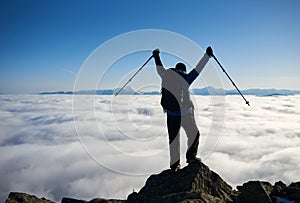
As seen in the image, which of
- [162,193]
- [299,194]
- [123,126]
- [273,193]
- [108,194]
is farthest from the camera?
[108,194]

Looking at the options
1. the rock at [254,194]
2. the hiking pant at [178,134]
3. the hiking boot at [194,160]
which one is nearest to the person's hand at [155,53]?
the hiking pant at [178,134]

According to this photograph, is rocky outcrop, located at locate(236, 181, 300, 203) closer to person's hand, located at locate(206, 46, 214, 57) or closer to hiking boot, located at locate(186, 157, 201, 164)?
hiking boot, located at locate(186, 157, 201, 164)

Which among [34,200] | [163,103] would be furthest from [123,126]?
[34,200]

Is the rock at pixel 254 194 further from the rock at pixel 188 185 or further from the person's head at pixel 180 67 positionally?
the person's head at pixel 180 67

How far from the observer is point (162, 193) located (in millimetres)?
7609

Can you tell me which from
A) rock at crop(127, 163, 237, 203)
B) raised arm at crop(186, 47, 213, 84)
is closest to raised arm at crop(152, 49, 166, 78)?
raised arm at crop(186, 47, 213, 84)

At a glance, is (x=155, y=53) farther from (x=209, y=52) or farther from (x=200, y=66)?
(x=209, y=52)

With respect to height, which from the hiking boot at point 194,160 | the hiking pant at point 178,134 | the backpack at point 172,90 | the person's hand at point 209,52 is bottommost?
the hiking boot at point 194,160

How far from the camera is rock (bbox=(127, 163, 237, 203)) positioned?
7.21 meters

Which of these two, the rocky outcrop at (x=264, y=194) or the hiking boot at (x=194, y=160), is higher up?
the hiking boot at (x=194, y=160)

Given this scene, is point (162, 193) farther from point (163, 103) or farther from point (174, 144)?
point (163, 103)

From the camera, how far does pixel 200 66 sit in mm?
7605

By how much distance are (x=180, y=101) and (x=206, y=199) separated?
3191 mm

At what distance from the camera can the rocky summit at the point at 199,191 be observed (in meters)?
5.98
